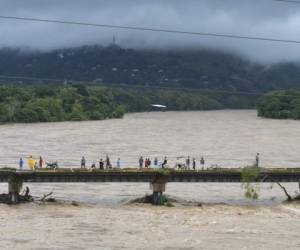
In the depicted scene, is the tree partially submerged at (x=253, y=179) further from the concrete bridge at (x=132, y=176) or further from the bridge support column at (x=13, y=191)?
the bridge support column at (x=13, y=191)

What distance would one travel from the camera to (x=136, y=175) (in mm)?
59031

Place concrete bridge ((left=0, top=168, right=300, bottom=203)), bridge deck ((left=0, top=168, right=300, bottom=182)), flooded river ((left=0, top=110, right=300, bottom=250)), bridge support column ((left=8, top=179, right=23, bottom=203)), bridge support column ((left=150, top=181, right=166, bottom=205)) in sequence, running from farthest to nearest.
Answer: bridge support column ((left=150, top=181, right=166, bottom=205)) < bridge deck ((left=0, top=168, right=300, bottom=182)) < concrete bridge ((left=0, top=168, right=300, bottom=203)) < bridge support column ((left=8, top=179, right=23, bottom=203)) < flooded river ((left=0, top=110, right=300, bottom=250))

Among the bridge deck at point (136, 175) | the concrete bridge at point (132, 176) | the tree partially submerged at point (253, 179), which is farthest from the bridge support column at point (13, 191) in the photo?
the tree partially submerged at point (253, 179)

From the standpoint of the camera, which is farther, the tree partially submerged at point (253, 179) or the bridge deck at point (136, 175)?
the tree partially submerged at point (253, 179)

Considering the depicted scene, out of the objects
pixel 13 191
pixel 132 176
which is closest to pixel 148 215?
pixel 132 176

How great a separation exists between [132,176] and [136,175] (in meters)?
0.40

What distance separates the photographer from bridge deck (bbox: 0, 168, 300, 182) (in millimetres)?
57344

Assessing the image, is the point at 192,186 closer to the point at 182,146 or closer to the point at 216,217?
the point at 216,217

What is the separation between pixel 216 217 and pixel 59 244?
15715mm

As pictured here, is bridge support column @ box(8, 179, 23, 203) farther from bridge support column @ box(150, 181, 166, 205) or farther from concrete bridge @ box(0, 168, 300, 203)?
bridge support column @ box(150, 181, 166, 205)

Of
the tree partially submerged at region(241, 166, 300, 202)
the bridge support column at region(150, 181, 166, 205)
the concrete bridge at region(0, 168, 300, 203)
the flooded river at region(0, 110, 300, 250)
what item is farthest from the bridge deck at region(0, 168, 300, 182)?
the flooded river at region(0, 110, 300, 250)

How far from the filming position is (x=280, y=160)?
289ft

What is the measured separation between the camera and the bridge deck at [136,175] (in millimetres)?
57344

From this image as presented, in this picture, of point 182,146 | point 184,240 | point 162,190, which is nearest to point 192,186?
point 162,190
